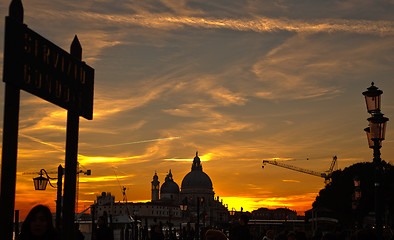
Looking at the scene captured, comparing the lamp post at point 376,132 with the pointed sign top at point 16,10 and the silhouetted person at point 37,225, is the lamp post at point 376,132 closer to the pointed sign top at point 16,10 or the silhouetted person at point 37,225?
the silhouetted person at point 37,225

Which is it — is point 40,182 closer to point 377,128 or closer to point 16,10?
point 377,128

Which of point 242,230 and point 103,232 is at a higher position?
point 242,230

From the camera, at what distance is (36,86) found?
7816 millimetres

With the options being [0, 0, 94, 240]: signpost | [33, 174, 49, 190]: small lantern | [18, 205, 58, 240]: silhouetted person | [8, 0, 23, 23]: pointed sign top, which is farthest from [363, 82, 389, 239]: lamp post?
[33, 174, 49, 190]: small lantern

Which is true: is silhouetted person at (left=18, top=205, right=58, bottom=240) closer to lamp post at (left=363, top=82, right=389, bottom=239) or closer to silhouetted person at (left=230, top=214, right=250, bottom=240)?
silhouetted person at (left=230, top=214, right=250, bottom=240)

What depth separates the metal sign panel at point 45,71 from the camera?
7.38 m

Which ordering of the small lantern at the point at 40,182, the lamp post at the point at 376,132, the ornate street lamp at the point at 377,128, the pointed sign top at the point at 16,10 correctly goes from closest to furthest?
the pointed sign top at the point at 16,10 < the lamp post at the point at 376,132 < the ornate street lamp at the point at 377,128 < the small lantern at the point at 40,182

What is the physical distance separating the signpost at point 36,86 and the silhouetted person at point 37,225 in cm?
66

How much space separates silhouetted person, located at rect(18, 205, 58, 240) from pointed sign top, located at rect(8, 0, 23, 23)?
249 centimetres

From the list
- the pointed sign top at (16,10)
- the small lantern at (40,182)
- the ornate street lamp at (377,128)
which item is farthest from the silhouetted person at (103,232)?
the pointed sign top at (16,10)

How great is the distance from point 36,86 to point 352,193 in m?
69.0

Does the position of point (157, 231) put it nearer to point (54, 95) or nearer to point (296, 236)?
point (296, 236)

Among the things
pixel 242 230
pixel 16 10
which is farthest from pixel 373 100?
pixel 16 10

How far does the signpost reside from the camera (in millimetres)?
7320
